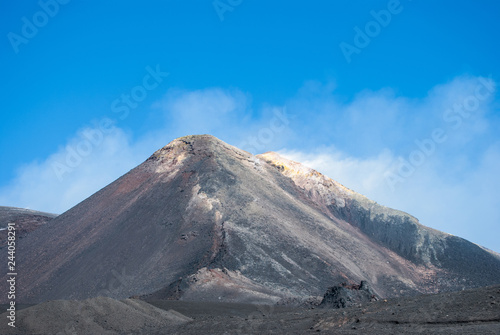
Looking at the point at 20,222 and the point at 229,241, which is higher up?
the point at 229,241

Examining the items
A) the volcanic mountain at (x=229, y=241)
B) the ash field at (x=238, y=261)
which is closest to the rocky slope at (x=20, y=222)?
the ash field at (x=238, y=261)

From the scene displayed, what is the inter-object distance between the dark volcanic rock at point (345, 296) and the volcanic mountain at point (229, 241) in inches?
209

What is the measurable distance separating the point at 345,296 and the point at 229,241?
50.2 feet

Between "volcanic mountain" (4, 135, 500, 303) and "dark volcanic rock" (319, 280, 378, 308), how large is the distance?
5.30m

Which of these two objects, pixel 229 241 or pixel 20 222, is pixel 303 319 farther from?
pixel 20 222

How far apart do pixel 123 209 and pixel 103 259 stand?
10817mm

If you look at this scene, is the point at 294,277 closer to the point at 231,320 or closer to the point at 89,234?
the point at 231,320

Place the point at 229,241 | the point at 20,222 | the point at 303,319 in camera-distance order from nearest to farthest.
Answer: the point at 303,319, the point at 229,241, the point at 20,222

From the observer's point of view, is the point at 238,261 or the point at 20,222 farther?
the point at 20,222

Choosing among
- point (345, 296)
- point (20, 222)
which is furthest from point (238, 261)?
point (20, 222)

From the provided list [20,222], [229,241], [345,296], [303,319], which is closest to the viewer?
A: [303,319]

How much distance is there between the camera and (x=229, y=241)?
138 feet

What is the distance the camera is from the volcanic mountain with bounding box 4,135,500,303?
128 ft

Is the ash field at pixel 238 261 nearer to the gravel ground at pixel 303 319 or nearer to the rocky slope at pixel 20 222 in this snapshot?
the gravel ground at pixel 303 319
